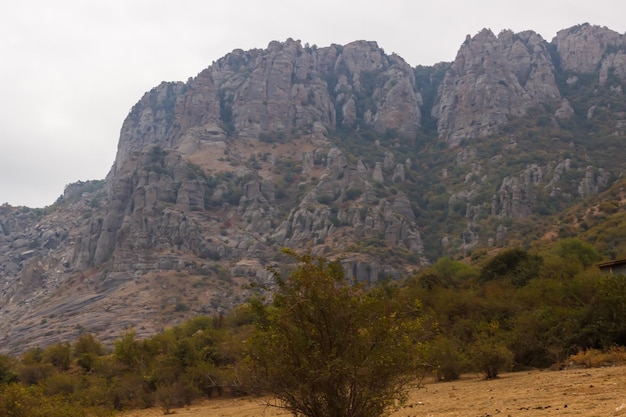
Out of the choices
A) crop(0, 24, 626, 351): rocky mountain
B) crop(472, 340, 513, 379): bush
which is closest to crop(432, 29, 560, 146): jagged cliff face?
crop(0, 24, 626, 351): rocky mountain

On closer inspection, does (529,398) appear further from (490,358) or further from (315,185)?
(315,185)

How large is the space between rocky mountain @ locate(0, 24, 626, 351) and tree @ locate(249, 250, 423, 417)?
7851 cm

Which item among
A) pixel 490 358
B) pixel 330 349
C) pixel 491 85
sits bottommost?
pixel 490 358

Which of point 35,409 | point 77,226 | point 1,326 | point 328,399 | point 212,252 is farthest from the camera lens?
point 77,226

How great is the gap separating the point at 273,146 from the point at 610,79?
104 m

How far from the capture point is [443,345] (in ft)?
93.2

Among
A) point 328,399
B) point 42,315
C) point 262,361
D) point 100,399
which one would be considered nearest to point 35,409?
point 262,361

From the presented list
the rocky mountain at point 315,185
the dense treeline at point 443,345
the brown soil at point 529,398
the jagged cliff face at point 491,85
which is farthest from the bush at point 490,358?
the jagged cliff face at point 491,85

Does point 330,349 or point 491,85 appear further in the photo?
point 491,85

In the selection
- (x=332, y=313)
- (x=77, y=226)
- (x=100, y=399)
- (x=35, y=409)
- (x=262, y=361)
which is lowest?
(x=100, y=399)

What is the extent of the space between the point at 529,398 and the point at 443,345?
1189 centimetres

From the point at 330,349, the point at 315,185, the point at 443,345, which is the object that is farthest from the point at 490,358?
the point at 315,185

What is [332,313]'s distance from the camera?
10500 millimetres

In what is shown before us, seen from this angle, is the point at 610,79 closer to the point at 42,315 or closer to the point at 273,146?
the point at 273,146
